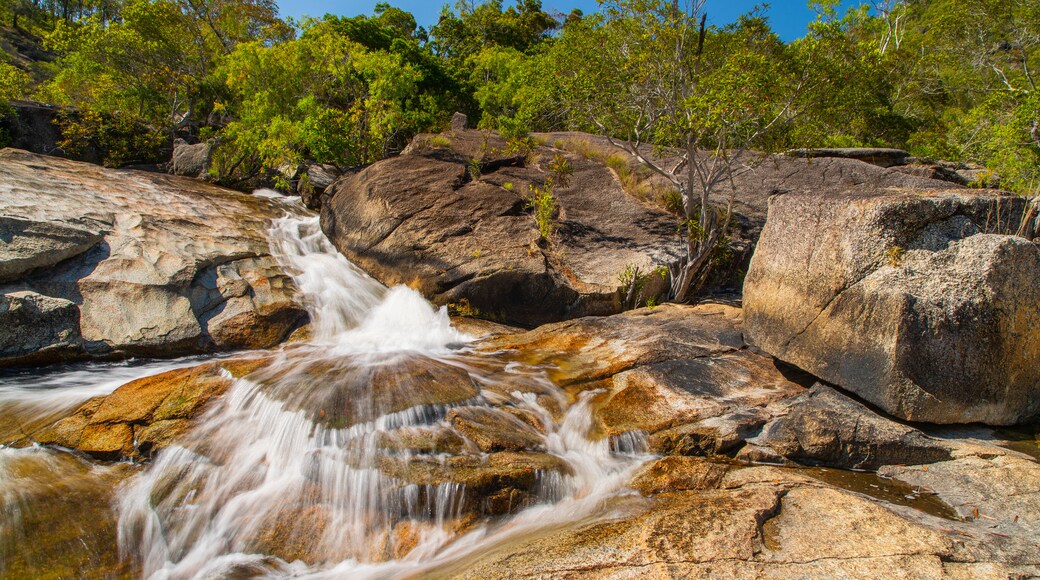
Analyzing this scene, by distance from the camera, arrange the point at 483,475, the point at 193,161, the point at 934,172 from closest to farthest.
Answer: the point at 483,475 < the point at 934,172 < the point at 193,161

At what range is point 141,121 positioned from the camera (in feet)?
54.3

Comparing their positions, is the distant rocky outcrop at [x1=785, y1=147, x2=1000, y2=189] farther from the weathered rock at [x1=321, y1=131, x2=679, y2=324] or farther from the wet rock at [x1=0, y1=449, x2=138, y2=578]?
the wet rock at [x1=0, y1=449, x2=138, y2=578]

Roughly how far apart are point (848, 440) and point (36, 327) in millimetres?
10238

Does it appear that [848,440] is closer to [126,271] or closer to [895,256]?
[895,256]

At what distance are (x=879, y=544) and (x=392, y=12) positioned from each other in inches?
1530

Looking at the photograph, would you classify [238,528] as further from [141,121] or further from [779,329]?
[141,121]

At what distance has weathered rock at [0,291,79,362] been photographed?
22.1ft

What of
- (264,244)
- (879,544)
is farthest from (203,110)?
(879,544)

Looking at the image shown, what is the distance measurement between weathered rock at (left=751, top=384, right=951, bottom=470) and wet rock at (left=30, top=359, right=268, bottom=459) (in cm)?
610

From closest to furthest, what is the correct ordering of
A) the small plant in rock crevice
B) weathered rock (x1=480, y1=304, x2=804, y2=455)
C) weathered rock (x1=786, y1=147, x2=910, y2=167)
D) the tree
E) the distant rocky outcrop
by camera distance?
1. the small plant in rock crevice
2. weathered rock (x1=480, y1=304, x2=804, y2=455)
3. the tree
4. the distant rocky outcrop
5. weathered rock (x1=786, y1=147, x2=910, y2=167)

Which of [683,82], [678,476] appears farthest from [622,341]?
[683,82]

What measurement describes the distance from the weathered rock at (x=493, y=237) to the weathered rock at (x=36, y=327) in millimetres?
5017

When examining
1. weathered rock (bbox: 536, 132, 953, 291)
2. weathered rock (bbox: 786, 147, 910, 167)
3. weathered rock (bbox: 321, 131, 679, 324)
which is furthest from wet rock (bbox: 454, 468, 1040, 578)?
weathered rock (bbox: 786, 147, 910, 167)

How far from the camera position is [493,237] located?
10.5 meters
